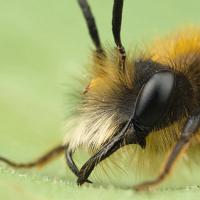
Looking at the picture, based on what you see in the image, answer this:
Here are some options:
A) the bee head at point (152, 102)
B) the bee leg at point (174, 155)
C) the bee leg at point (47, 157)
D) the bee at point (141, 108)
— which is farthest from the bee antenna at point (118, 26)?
the bee leg at point (47, 157)

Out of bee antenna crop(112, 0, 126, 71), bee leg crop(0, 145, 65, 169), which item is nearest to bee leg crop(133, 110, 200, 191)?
bee antenna crop(112, 0, 126, 71)

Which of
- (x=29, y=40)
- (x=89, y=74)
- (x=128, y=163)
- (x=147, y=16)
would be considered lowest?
(x=147, y=16)

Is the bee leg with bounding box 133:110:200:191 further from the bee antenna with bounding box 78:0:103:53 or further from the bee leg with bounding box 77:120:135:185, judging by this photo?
the bee antenna with bounding box 78:0:103:53

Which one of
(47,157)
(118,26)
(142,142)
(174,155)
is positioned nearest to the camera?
(174,155)

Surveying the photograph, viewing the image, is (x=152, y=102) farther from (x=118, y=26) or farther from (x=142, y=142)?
(x=118, y=26)

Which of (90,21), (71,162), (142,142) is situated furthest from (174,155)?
(90,21)

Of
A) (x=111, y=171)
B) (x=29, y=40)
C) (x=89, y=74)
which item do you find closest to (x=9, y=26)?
(x=29, y=40)

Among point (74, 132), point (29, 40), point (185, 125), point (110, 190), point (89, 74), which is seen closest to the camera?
point (110, 190)

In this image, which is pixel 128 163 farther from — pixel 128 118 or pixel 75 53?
pixel 75 53
